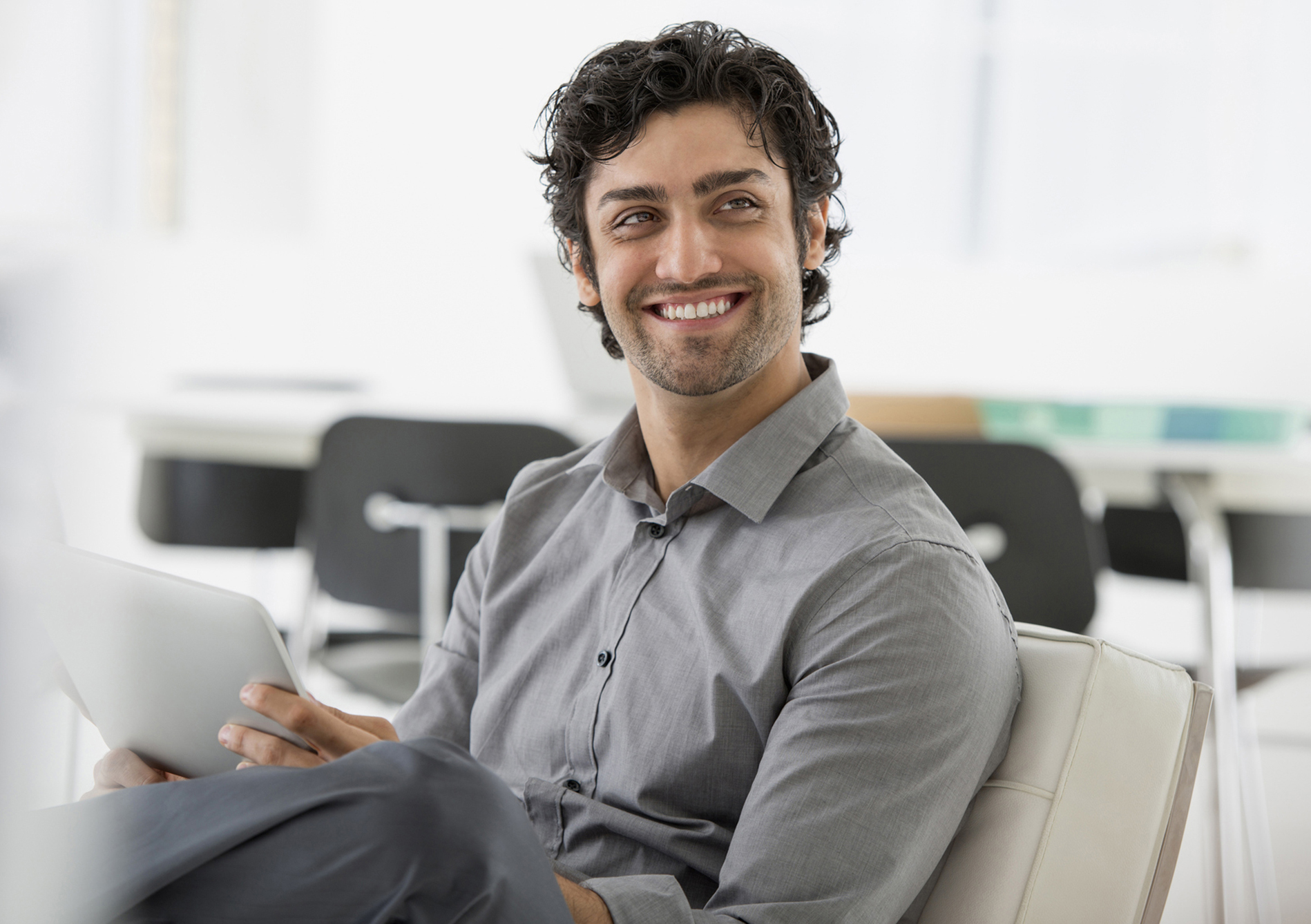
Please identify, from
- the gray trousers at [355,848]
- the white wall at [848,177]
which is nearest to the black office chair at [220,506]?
the white wall at [848,177]

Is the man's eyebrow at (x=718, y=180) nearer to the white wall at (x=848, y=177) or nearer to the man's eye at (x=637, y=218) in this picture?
the man's eye at (x=637, y=218)

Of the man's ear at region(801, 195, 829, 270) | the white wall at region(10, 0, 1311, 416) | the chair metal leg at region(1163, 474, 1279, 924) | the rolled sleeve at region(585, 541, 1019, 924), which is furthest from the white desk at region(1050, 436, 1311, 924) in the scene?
the white wall at region(10, 0, 1311, 416)

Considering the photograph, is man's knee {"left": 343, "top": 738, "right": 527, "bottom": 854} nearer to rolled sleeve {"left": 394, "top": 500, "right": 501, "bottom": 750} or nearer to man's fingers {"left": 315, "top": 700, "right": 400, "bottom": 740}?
man's fingers {"left": 315, "top": 700, "right": 400, "bottom": 740}

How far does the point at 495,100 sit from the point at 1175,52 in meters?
2.30

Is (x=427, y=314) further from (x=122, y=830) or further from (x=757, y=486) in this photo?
(x=122, y=830)

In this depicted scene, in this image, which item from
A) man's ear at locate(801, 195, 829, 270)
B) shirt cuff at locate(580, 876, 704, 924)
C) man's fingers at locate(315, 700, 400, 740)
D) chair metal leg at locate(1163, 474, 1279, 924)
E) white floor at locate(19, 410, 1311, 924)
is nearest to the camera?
white floor at locate(19, 410, 1311, 924)

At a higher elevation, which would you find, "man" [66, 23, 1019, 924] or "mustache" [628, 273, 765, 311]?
"mustache" [628, 273, 765, 311]

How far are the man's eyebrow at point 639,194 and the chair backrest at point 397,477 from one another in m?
0.91

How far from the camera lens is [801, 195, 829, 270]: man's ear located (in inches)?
49.2

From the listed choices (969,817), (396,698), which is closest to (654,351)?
(969,817)

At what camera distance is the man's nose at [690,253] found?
1.10 metres

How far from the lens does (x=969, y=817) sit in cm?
93

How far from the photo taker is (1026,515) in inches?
70.1

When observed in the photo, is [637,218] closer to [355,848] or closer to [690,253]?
[690,253]
